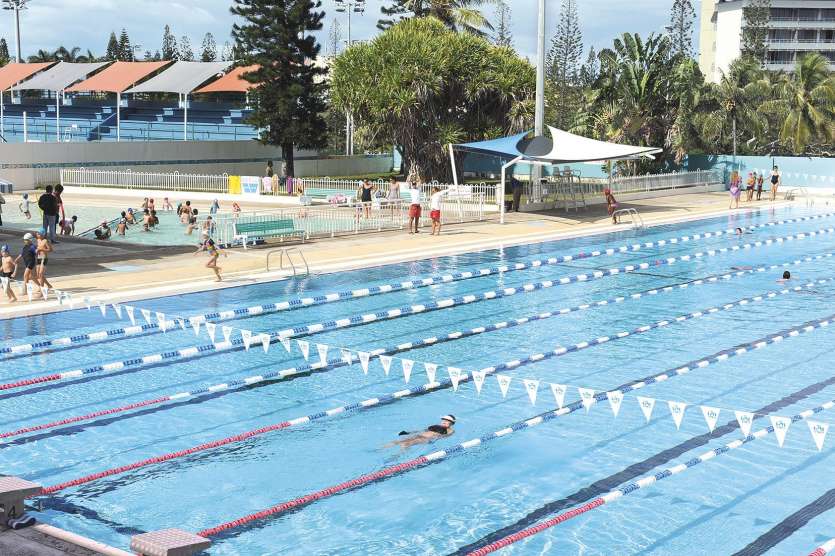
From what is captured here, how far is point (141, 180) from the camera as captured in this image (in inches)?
1763

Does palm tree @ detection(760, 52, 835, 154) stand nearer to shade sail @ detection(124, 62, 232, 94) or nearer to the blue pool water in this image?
shade sail @ detection(124, 62, 232, 94)

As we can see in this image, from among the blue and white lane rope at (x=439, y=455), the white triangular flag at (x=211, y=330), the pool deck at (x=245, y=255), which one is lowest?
the blue and white lane rope at (x=439, y=455)

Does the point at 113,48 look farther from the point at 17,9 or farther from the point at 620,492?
the point at 620,492

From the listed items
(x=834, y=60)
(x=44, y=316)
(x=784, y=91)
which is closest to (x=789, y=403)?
(x=44, y=316)

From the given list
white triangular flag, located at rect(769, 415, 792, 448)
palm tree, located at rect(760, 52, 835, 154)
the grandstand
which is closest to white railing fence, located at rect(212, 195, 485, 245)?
white triangular flag, located at rect(769, 415, 792, 448)

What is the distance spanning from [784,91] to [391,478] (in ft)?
147

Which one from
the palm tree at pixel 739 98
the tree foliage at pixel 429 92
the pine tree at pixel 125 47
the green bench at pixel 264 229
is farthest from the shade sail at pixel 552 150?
the pine tree at pixel 125 47

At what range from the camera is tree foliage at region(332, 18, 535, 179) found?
41.9 metres

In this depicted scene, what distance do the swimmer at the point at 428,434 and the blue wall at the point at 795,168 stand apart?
3946 cm

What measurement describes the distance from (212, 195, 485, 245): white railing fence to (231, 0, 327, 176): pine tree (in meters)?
16.1

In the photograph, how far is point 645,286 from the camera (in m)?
21.8

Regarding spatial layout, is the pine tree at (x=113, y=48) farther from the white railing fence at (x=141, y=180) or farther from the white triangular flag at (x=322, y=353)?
the white triangular flag at (x=322, y=353)

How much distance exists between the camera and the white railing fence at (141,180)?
43.5 meters

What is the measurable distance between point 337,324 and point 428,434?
5.91 m
